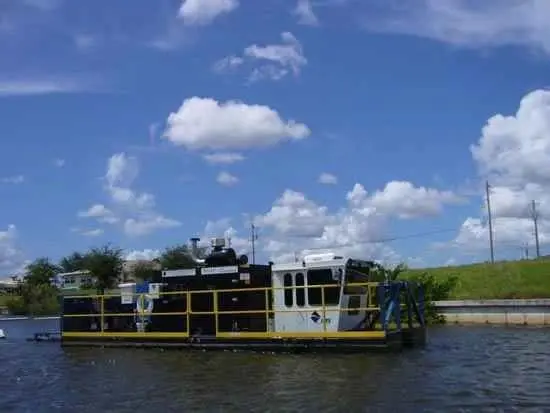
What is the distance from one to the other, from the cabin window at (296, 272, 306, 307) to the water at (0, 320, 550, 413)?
2.12 meters

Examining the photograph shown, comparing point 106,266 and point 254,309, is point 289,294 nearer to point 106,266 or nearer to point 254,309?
point 254,309

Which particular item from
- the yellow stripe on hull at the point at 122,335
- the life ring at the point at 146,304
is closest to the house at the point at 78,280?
the yellow stripe on hull at the point at 122,335

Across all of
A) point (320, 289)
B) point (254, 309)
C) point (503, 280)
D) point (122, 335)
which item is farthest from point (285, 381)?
point (503, 280)

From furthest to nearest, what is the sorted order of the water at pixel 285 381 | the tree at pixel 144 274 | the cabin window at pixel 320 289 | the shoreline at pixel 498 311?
the shoreline at pixel 498 311 < the tree at pixel 144 274 < the cabin window at pixel 320 289 < the water at pixel 285 381

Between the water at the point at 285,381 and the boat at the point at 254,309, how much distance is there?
2.53 ft

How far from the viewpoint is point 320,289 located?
24.5 m

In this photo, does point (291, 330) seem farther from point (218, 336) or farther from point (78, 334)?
point (78, 334)

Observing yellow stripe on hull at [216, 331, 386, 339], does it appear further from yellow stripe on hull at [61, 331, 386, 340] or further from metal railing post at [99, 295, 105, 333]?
metal railing post at [99, 295, 105, 333]

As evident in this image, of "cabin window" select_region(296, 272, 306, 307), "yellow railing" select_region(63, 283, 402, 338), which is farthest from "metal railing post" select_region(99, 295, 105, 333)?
"cabin window" select_region(296, 272, 306, 307)

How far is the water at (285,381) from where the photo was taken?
15.1 meters

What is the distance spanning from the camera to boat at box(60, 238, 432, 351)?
23.7 metres

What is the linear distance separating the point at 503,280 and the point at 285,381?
35.3 meters

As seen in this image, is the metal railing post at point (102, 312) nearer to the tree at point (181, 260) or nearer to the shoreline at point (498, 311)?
the tree at point (181, 260)

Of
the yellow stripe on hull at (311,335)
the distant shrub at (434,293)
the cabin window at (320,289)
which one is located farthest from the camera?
the distant shrub at (434,293)
